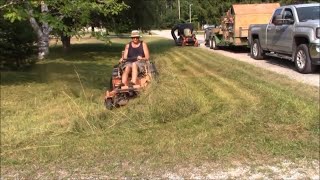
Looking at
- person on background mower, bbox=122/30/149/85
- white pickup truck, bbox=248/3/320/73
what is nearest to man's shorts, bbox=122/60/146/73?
person on background mower, bbox=122/30/149/85

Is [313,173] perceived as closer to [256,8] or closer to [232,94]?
[232,94]

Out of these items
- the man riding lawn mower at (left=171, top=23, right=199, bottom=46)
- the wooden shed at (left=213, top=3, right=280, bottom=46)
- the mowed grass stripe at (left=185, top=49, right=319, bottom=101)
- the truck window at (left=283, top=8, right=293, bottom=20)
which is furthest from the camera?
the man riding lawn mower at (left=171, top=23, right=199, bottom=46)

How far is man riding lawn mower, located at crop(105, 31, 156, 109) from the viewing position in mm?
8867

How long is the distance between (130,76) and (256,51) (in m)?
8.11

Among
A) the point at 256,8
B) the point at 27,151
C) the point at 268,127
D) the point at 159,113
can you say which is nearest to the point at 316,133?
the point at 268,127

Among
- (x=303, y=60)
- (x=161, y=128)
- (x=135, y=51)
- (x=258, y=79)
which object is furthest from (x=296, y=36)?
(x=161, y=128)

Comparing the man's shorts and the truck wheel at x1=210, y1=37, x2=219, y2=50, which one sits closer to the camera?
the man's shorts

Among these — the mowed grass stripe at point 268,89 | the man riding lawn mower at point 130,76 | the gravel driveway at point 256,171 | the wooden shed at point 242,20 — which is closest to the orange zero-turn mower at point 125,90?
the man riding lawn mower at point 130,76

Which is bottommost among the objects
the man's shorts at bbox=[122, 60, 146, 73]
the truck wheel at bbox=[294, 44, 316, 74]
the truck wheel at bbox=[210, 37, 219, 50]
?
the truck wheel at bbox=[210, 37, 219, 50]

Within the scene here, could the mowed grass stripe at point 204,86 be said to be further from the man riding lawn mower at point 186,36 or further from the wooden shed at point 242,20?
the man riding lawn mower at point 186,36

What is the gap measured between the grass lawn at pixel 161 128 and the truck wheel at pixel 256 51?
5293 millimetres

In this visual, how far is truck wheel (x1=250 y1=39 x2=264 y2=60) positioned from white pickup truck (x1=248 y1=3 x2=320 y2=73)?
0.26 meters

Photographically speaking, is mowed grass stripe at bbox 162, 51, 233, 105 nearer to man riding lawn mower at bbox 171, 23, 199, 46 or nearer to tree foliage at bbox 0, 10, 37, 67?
tree foliage at bbox 0, 10, 37, 67

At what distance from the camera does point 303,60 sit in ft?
39.5
